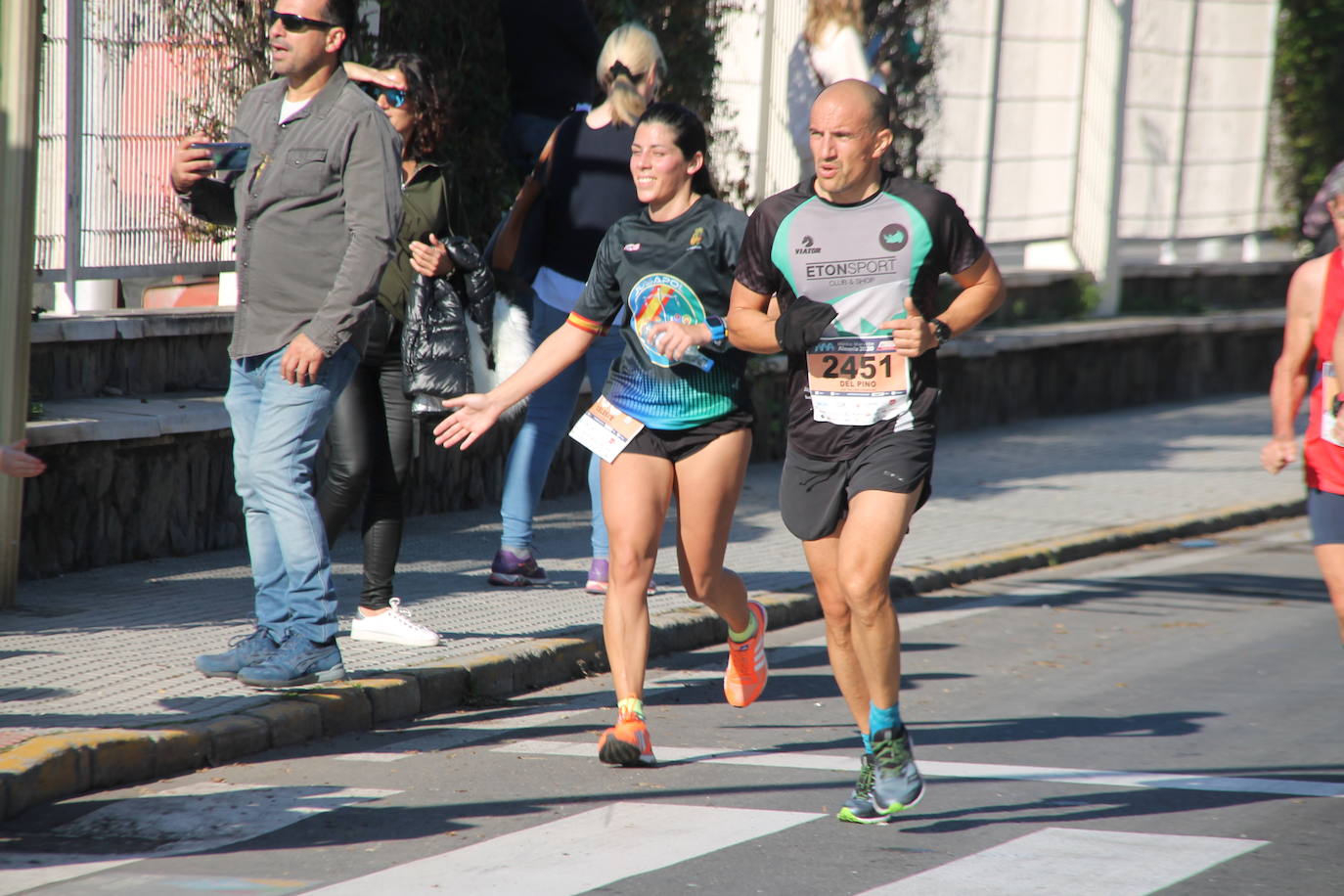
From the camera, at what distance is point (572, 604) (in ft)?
27.5

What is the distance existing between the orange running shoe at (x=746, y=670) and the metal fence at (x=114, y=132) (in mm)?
4090

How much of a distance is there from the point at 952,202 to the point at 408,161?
9.08 feet

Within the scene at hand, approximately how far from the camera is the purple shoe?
8.62 meters

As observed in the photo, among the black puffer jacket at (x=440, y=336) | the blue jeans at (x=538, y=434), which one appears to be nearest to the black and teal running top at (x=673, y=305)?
the black puffer jacket at (x=440, y=336)

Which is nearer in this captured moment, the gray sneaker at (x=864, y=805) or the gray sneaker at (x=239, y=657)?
the gray sneaker at (x=864, y=805)

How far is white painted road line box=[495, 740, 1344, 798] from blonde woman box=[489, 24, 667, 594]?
1.69m

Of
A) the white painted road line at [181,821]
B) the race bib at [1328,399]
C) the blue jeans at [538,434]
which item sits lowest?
the white painted road line at [181,821]

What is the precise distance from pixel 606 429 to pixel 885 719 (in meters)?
1.31

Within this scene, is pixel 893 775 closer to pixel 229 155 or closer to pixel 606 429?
pixel 606 429

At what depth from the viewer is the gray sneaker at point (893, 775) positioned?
208 inches

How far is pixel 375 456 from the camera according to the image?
287 inches

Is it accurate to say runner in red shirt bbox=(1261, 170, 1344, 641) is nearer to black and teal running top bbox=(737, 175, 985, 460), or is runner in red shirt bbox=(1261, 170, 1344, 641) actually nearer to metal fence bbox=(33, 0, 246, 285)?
black and teal running top bbox=(737, 175, 985, 460)

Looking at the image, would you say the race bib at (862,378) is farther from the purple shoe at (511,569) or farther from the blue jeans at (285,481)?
the purple shoe at (511,569)

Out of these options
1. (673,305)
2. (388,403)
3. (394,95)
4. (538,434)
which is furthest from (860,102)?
(538,434)
